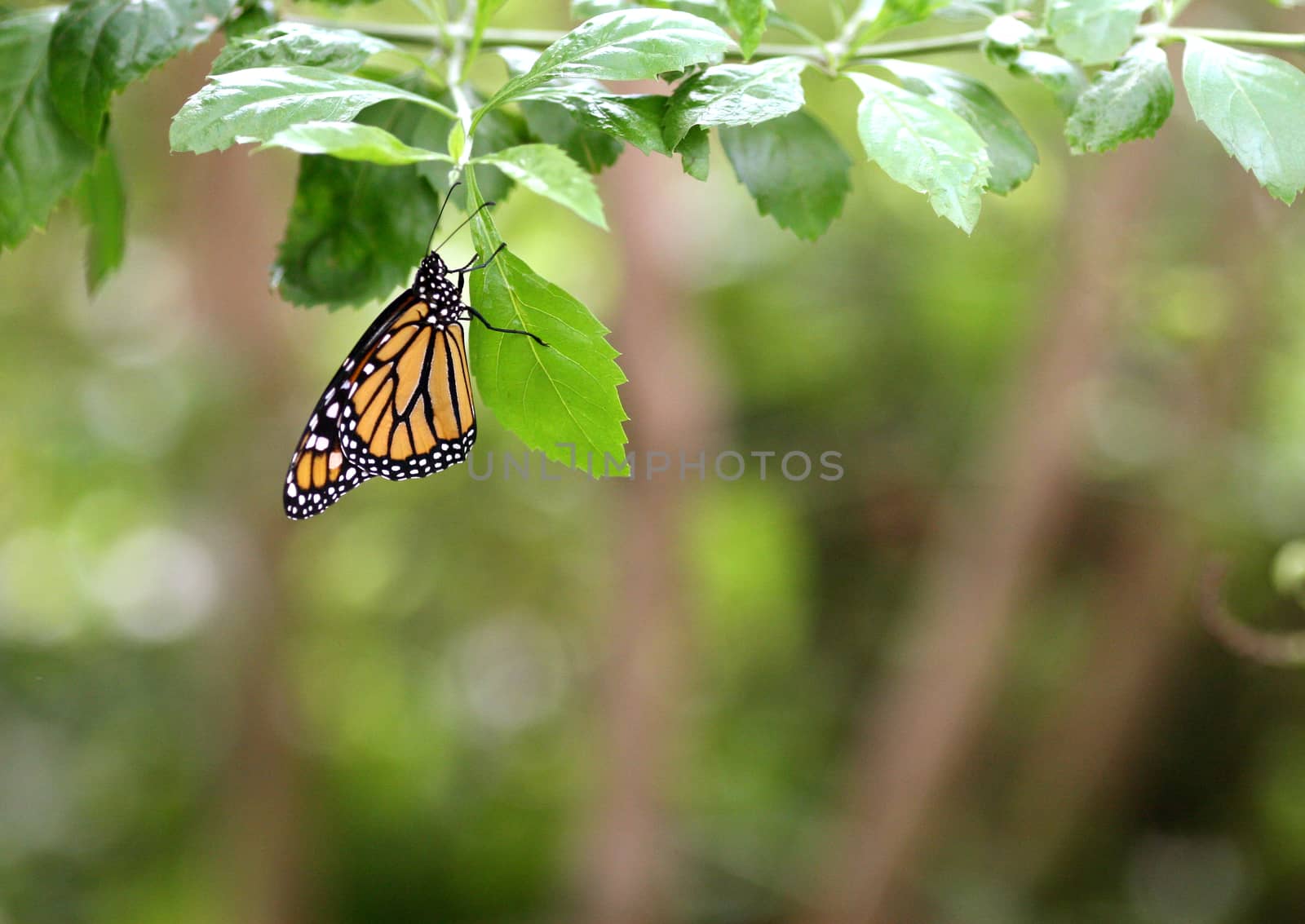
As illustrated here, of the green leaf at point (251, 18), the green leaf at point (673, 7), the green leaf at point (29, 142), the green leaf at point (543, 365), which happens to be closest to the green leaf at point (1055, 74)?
the green leaf at point (673, 7)

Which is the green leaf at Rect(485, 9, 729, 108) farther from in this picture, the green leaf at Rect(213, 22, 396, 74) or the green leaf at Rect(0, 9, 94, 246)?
the green leaf at Rect(0, 9, 94, 246)

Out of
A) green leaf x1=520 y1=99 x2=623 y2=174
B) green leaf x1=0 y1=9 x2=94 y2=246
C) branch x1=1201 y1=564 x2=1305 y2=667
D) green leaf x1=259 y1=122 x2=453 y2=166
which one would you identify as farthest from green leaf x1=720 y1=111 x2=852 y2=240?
branch x1=1201 y1=564 x2=1305 y2=667

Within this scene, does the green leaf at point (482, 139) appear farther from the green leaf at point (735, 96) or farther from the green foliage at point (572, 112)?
the green leaf at point (735, 96)

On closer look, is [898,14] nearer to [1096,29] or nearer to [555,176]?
[1096,29]

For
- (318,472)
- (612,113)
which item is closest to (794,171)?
(612,113)

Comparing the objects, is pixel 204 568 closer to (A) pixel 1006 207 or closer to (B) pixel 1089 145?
(A) pixel 1006 207

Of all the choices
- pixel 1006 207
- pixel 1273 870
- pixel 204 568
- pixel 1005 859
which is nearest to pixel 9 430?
pixel 204 568
